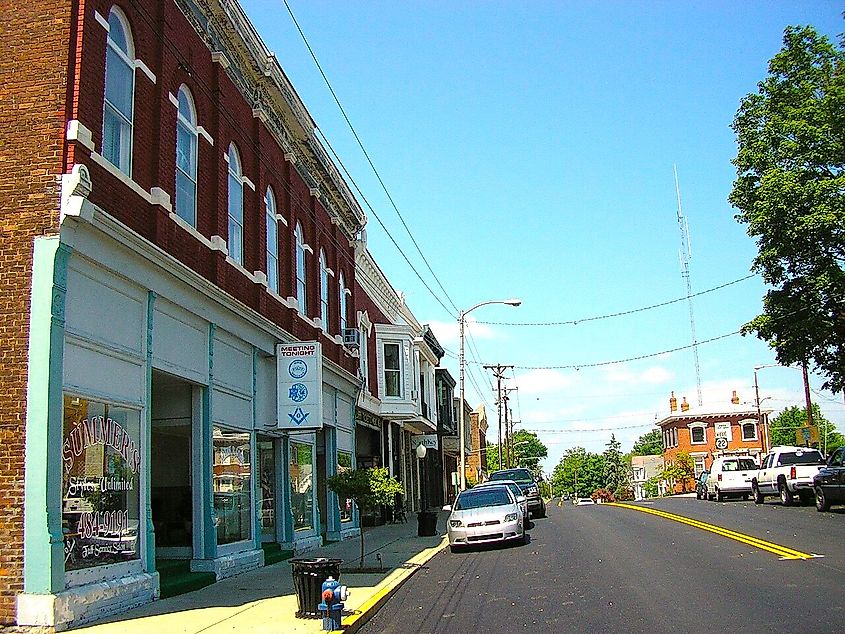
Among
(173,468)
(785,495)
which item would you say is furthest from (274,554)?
(785,495)

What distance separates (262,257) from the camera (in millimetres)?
19906

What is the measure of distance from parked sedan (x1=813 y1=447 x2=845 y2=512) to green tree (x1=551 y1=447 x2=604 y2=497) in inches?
3401

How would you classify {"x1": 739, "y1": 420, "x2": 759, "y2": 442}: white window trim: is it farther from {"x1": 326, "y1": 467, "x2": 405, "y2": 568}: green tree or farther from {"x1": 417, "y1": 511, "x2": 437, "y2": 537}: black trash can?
{"x1": 326, "y1": 467, "x2": 405, "y2": 568}: green tree

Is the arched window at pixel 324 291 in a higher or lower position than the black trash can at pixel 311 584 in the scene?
higher

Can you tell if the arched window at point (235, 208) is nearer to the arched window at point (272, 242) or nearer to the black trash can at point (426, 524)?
the arched window at point (272, 242)

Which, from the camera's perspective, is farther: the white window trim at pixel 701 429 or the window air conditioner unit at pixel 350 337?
the white window trim at pixel 701 429

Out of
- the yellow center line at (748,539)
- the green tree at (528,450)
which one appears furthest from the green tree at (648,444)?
the yellow center line at (748,539)

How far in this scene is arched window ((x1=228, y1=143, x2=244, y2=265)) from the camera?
18375 millimetres

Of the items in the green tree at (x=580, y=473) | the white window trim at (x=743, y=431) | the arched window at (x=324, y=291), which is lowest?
the green tree at (x=580, y=473)

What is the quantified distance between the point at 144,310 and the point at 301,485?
953cm

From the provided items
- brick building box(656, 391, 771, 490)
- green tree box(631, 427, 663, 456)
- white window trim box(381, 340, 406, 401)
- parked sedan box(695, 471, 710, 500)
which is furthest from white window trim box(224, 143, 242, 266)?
green tree box(631, 427, 663, 456)

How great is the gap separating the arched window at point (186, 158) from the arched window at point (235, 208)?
2.01 meters

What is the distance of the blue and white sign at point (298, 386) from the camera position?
63.6 ft

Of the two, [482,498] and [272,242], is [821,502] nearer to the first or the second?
[482,498]
